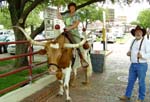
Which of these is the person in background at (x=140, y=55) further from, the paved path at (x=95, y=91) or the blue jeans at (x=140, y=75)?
the paved path at (x=95, y=91)

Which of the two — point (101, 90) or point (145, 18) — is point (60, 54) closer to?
point (101, 90)

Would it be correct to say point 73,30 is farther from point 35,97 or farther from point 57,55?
point 35,97

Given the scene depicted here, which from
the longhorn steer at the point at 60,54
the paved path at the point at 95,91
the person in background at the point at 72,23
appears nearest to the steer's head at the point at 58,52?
the longhorn steer at the point at 60,54

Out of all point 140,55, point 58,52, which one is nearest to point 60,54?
point 58,52

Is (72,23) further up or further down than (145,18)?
further down

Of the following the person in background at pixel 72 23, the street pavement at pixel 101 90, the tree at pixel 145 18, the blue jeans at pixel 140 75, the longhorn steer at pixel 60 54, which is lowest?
the street pavement at pixel 101 90

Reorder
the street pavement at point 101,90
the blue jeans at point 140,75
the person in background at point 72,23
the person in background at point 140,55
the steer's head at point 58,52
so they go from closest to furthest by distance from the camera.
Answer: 1. the steer's head at point 58,52
2. the person in background at point 140,55
3. the blue jeans at point 140,75
4. the person in background at point 72,23
5. the street pavement at point 101,90

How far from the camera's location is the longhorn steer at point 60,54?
666 cm

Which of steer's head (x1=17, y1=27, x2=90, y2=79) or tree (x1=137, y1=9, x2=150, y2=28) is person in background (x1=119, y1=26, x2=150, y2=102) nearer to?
steer's head (x1=17, y1=27, x2=90, y2=79)

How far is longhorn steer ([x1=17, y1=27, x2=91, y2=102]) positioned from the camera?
666 centimetres

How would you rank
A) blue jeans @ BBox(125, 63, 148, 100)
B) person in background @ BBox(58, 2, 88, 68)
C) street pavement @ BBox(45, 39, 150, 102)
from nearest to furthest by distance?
1. blue jeans @ BBox(125, 63, 148, 100)
2. person in background @ BBox(58, 2, 88, 68)
3. street pavement @ BBox(45, 39, 150, 102)

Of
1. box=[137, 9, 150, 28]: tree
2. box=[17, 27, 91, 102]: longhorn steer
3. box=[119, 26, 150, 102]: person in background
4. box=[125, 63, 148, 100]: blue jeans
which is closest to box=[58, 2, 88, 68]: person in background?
box=[17, 27, 91, 102]: longhorn steer

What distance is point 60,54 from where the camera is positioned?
6770mm

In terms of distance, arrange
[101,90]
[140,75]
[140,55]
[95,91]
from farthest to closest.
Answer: [101,90] < [95,91] < [140,75] < [140,55]
